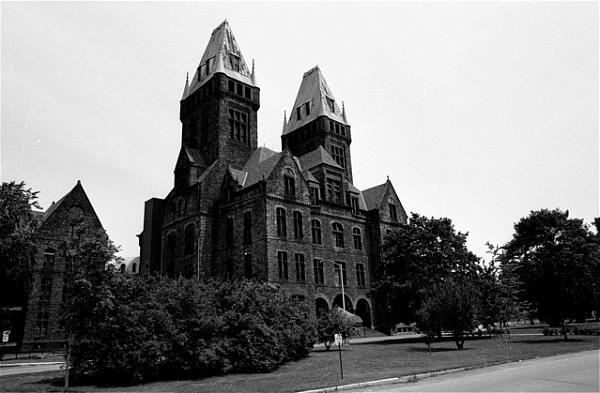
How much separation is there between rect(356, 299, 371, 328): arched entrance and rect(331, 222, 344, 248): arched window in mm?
6688

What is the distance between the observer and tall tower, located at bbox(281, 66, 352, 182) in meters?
61.8

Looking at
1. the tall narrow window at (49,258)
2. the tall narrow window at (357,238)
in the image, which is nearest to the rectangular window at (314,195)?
the tall narrow window at (357,238)

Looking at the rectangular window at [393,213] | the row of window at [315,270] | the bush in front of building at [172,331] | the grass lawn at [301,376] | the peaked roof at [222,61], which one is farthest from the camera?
the rectangular window at [393,213]

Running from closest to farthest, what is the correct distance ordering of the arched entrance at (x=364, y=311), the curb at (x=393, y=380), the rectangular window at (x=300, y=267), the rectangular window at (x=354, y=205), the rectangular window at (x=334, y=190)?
the curb at (x=393, y=380), the rectangular window at (x=300, y=267), the arched entrance at (x=364, y=311), the rectangular window at (x=334, y=190), the rectangular window at (x=354, y=205)

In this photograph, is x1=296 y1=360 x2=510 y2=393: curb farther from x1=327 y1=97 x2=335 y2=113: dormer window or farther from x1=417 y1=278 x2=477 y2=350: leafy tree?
x1=327 y1=97 x2=335 y2=113: dormer window

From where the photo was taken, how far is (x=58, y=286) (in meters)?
45.5

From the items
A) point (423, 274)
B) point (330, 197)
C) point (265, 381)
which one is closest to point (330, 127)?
point (330, 197)

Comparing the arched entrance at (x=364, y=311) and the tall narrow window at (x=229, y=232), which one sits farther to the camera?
the arched entrance at (x=364, y=311)

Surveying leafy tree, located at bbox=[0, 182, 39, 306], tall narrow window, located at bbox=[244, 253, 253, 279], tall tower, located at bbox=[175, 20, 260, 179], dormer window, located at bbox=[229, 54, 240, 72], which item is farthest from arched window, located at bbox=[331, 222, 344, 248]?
leafy tree, located at bbox=[0, 182, 39, 306]

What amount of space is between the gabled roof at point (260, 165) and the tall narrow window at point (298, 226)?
4.90 m

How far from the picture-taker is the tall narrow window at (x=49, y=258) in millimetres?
45375

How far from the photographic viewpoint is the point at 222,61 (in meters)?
52.4

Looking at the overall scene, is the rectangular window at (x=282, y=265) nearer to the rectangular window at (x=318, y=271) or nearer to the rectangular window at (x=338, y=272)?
the rectangular window at (x=318, y=271)

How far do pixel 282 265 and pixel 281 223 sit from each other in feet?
12.8
